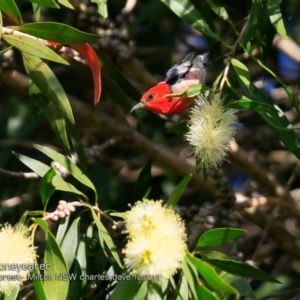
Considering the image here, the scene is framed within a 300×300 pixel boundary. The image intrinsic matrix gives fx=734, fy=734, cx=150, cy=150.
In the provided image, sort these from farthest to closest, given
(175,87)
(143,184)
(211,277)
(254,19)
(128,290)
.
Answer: (175,87) → (143,184) → (254,19) → (128,290) → (211,277)

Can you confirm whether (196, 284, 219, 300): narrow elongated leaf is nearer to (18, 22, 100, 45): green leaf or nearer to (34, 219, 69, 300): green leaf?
(34, 219, 69, 300): green leaf

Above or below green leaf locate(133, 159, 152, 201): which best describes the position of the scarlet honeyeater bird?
above

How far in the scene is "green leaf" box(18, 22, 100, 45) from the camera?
1.69 meters

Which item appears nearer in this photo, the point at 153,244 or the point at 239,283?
the point at 153,244

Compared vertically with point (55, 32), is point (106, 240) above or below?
below

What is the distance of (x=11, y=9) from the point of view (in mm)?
1728

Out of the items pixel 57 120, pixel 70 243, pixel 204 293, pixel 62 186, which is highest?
pixel 57 120

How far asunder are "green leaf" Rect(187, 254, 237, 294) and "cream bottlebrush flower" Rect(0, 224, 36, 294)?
1.10 ft

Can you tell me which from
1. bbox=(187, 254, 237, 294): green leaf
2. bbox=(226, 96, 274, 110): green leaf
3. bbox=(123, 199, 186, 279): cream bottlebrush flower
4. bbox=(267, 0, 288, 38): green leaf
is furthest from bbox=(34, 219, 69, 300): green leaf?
bbox=(267, 0, 288, 38): green leaf

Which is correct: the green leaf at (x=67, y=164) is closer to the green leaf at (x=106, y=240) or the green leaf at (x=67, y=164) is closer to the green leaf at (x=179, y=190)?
the green leaf at (x=106, y=240)

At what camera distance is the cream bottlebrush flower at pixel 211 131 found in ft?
5.56

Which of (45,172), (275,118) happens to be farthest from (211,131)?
(45,172)

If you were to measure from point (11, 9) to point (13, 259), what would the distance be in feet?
2.00

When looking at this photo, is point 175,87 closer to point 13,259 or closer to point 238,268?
point 238,268
